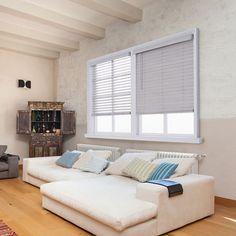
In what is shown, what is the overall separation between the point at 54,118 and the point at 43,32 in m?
2.14

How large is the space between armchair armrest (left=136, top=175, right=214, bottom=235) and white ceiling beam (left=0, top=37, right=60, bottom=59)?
5.24m

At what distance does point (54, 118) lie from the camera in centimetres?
691

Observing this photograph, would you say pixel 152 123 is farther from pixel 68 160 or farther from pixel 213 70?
pixel 68 160

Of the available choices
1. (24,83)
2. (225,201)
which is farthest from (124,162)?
(24,83)

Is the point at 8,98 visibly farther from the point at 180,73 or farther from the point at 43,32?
the point at 180,73

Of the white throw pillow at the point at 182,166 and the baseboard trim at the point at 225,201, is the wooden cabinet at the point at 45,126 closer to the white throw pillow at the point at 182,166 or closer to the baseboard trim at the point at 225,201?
the white throw pillow at the point at 182,166

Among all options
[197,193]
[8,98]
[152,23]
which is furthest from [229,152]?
[8,98]

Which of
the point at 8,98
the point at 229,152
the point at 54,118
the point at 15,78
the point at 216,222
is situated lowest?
the point at 216,222

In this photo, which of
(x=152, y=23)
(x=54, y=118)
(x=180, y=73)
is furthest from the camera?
(x=54, y=118)

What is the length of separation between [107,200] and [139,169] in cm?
107

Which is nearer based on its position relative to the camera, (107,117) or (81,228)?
(81,228)

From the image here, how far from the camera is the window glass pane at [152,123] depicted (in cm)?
493

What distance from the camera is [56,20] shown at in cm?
504

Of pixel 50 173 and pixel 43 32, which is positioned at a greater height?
pixel 43 32
